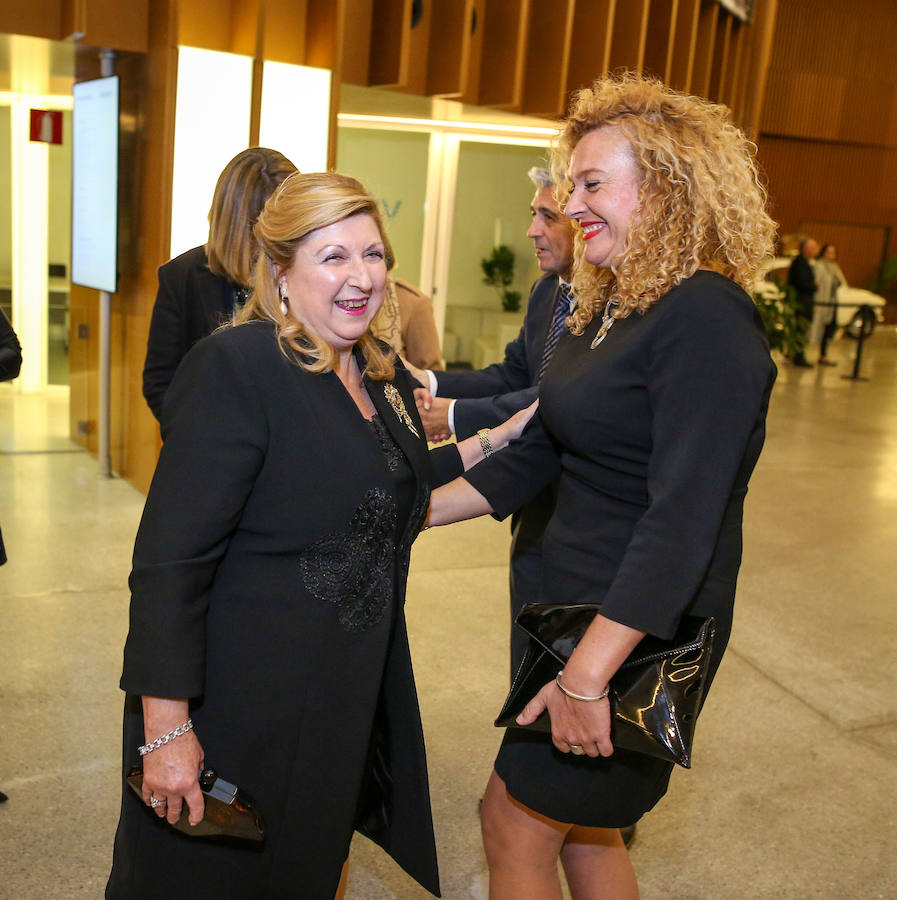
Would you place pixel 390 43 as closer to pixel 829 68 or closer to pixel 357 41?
pixel 357 41

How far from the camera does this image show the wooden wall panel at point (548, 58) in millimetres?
7535

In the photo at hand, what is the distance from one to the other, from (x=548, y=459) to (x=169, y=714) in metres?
0.98

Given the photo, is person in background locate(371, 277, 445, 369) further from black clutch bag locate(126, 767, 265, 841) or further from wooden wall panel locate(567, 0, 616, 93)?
wooden wall panel locate(567, 0, 616, 93)

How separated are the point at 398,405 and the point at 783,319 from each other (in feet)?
41.9

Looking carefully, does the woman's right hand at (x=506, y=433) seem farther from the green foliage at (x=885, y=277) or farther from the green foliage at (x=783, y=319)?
the green foliage at (x=885, y=277)

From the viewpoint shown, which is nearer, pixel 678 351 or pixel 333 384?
pixel 678 351

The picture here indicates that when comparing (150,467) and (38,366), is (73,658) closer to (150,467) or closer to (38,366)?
(150,467)

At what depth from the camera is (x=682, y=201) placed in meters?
1.68

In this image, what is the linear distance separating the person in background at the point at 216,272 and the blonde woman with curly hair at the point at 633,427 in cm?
144

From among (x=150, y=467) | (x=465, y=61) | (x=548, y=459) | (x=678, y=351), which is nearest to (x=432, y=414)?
(x=548, y=459)

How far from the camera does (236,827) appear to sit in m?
1.66

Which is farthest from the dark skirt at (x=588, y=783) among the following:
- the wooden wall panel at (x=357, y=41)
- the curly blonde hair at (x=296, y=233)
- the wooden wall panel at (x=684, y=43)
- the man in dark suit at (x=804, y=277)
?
the man in dark suit at (x=804, y=277)

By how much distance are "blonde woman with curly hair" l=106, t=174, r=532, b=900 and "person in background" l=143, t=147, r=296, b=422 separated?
147 cm

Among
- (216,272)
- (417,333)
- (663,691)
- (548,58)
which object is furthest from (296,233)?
(548,58)
